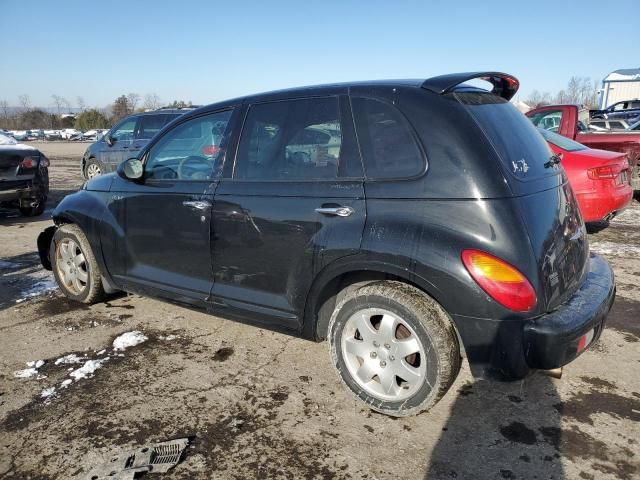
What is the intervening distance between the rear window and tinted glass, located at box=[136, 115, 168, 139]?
365 inches

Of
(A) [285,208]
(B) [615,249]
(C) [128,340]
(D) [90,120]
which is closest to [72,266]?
(C) [128,340]

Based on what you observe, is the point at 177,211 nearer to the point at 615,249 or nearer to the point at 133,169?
the point at 133,169

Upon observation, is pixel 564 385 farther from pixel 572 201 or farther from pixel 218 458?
pixel 218 458

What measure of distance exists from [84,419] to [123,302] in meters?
1.98

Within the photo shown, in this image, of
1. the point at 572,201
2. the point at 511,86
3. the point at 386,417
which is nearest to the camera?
the point at 386,417

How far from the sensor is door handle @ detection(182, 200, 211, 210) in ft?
11.0

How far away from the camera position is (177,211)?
354 centimetres

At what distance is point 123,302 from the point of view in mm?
4676

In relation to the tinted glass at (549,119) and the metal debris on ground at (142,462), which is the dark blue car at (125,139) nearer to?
the tinted glass at (549,119)

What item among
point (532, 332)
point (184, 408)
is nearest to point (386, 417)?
point (532, 332)

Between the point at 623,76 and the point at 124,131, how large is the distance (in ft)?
199

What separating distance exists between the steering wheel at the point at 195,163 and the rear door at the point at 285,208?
0.23 meters

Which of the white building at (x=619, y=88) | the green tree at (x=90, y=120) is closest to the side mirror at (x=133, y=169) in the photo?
→ the white building at (x=619, y=88)

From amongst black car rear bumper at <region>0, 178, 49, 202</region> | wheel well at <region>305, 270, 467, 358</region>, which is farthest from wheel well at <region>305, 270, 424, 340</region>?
black car rear bumper at <region>0, 178, 49, 202</region>
